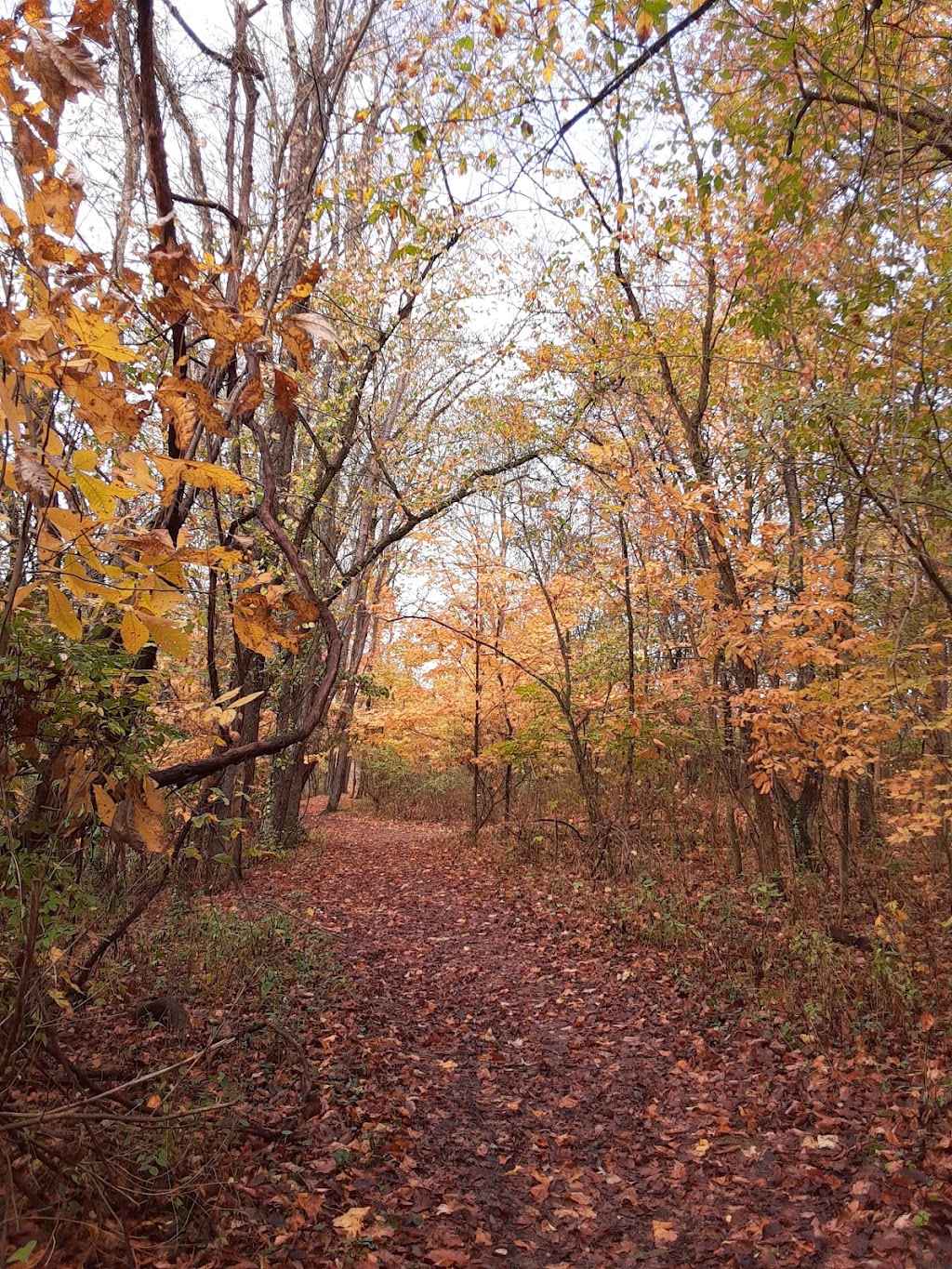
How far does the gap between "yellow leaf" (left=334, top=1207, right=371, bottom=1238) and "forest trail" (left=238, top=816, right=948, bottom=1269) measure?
0.04 feet

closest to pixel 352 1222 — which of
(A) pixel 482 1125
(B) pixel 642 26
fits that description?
(A) pixel 482 1125

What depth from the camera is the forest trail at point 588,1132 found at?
11.2ft

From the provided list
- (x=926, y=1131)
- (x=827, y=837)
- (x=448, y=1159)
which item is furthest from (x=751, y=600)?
(x=448, y=1159)

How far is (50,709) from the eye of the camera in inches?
98.0

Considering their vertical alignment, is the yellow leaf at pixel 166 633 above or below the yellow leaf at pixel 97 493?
below

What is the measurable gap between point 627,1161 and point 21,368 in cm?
487

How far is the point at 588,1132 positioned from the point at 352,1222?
68.3 inches

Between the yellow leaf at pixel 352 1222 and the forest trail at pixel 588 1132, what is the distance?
12 mm

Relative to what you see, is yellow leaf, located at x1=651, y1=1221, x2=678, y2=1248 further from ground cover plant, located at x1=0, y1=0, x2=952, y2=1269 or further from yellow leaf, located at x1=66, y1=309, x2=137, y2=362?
yellow leaf, located at x1=66, y1=309, x2=137, y2=362

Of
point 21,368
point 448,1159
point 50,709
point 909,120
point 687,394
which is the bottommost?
point 448,1159

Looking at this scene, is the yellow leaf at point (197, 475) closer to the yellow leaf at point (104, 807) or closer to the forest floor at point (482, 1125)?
the yellow leaf at point (104, 807)

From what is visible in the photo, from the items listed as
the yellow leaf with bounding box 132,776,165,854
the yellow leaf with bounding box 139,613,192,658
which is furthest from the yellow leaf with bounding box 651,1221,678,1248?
the yellow leaf with bounding box 139,613,192,658

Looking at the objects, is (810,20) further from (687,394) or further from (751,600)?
(687,394)

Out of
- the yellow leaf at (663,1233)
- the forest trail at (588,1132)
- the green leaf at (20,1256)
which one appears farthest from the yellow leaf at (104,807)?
the yellow leaf at (663,1233)
